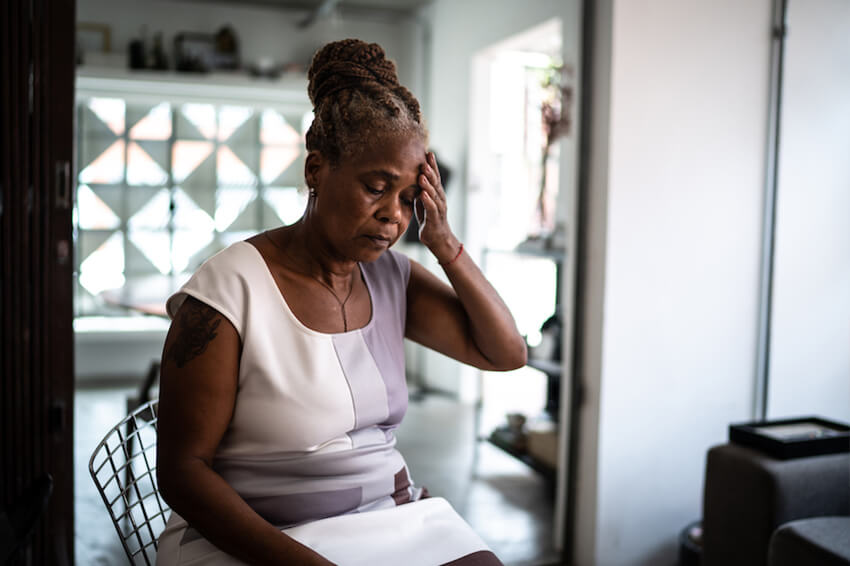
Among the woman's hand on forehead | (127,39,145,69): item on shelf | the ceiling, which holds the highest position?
the ceiling

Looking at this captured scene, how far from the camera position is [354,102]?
4.30 feet

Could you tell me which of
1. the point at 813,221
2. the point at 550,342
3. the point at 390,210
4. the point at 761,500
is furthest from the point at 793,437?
the point at 390,210

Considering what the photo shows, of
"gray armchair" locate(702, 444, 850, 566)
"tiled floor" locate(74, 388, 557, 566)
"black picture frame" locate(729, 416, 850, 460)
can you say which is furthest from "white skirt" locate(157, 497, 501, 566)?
"tiled floor" locate(74, 388, 557, 566)

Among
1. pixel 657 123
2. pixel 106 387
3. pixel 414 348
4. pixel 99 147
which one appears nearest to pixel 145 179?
pixel 99 147

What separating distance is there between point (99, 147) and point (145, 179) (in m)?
0.45

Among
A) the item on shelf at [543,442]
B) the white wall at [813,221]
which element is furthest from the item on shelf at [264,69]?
the white wall at [813,221]

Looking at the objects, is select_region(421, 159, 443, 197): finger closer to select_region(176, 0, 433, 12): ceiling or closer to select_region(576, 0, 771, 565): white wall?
select_region(576, 0, 771, 565): white wall

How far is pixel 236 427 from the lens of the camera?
1.26m

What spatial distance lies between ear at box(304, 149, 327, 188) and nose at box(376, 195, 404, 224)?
5.0 inches

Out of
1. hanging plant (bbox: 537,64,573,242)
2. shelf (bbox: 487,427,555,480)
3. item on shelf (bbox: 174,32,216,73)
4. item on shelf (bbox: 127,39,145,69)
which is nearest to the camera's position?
shelf (bbox: 487,427,555,480)

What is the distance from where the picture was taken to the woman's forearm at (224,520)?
118 centimetres

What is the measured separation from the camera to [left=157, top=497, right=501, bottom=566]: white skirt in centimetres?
122

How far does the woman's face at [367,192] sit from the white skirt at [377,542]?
461 mm

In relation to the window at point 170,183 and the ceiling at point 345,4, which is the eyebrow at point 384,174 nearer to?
the window at point 170,183
